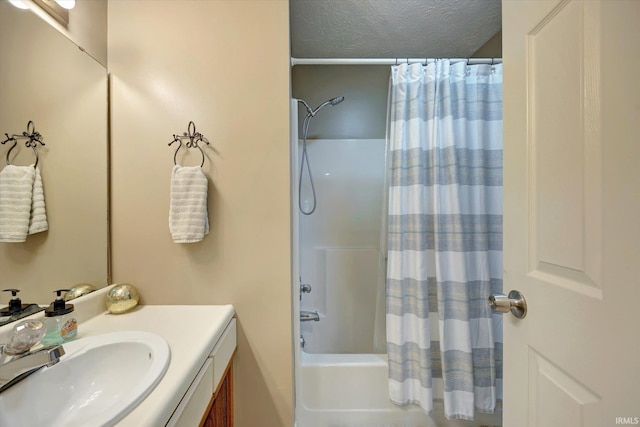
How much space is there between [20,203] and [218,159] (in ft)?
1.96

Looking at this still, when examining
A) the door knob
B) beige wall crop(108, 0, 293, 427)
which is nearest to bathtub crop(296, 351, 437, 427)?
beige wall crop(108, 0, 293, 427)

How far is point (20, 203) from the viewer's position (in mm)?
692

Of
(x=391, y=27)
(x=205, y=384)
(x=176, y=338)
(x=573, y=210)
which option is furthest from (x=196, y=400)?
(x=391, y=27)

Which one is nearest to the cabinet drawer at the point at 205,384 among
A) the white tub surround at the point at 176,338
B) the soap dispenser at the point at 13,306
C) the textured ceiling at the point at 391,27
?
the white tub surround at the point at 176,338

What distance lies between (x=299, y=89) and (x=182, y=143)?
104cm

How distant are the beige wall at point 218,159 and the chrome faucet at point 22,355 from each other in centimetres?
47

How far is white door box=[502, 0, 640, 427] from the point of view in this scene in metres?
0.43

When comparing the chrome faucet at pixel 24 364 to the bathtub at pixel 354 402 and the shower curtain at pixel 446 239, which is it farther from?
the shower curtain at pixel 446 239

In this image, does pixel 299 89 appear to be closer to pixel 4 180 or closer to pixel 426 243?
pixel 426 243

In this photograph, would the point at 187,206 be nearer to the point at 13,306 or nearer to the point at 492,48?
the point at 13,306

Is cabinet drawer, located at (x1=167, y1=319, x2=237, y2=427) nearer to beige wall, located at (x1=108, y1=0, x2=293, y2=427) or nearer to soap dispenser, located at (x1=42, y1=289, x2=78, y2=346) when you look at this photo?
beige wall, located at (x1=108, y1=0, x2=293, y2=427)

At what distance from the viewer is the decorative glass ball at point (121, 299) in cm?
91

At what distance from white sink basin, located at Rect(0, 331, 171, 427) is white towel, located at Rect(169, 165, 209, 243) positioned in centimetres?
37

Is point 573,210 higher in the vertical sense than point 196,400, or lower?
higher
